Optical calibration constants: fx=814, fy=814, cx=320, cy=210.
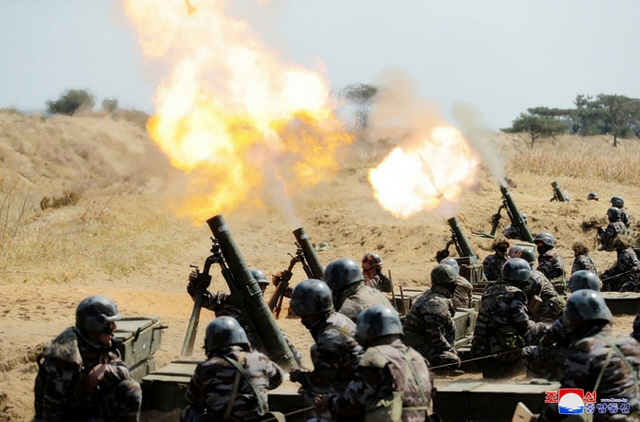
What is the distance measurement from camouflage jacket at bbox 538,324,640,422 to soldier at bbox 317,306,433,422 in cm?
105

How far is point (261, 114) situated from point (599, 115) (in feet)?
248

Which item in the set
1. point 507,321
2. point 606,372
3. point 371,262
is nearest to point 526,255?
point 371,262

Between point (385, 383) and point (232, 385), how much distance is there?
127 cm

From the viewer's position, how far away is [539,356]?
29.2 feet

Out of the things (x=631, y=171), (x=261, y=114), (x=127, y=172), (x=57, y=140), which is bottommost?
(x=631, y=171)

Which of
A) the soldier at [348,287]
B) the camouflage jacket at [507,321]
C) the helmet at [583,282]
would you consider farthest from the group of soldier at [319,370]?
the camouflage jacket at [507,321]

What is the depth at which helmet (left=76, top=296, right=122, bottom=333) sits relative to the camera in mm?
6559

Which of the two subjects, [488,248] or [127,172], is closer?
[488,248]

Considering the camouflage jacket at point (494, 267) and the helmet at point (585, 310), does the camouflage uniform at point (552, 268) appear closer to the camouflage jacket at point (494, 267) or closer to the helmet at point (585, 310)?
the camouflage jacket at point (494, 267)

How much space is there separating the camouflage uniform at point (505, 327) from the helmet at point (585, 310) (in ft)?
12.6

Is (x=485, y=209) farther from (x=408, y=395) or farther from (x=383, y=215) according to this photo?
(x=408, y=395)

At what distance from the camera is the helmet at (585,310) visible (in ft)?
20.6

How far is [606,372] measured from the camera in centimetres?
591

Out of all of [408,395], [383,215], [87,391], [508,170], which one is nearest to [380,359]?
[408,395]
